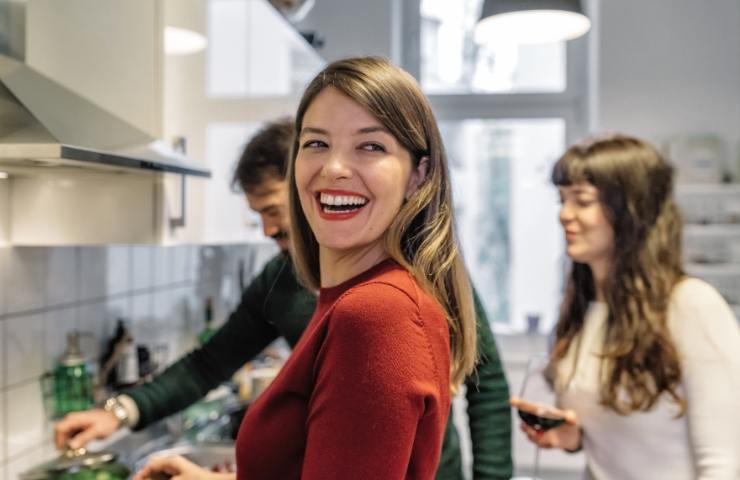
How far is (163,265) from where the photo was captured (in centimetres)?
219

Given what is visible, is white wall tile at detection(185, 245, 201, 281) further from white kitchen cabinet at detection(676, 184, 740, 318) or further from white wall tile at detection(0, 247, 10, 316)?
white kitchen cabinet at detection(676, 184, 740, 318)

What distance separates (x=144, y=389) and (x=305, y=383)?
0.81m

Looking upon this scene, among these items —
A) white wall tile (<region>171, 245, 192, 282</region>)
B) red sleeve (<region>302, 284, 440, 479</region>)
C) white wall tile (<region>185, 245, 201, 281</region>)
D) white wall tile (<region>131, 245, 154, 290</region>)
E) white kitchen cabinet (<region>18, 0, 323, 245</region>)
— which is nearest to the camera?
red sleeve (<region>302, 284, 440, 479</region>)

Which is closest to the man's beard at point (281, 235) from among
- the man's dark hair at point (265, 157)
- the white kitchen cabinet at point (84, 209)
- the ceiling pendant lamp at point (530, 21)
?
the man's dark hair at point (265, 157)

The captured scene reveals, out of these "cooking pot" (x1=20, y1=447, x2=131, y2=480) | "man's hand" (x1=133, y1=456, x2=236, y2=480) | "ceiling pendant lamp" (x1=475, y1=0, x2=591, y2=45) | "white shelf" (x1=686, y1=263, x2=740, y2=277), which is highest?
"ceiling pendant lamp" (x1=475, y1=0, x2=591, y2=45)

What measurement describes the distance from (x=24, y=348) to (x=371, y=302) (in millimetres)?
1030

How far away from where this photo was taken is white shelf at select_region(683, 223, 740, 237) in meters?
3.00

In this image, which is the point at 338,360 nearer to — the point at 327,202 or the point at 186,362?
the point at 327,202

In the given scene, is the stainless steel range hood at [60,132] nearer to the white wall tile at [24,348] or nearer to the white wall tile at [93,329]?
the white wall tile at [24,348]

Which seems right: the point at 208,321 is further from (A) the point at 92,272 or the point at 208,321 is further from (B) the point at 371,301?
(B) the point at 371,301

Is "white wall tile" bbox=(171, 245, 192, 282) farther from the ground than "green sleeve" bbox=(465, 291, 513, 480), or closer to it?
farther from the ground

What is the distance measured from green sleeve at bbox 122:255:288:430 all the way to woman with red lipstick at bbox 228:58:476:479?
65 centimetres

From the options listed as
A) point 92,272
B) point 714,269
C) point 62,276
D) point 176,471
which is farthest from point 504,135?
point 176,471

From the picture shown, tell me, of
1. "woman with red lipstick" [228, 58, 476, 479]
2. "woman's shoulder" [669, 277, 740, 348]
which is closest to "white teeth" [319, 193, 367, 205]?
"woman with red lipstick" [228, 58, 476, 479]
